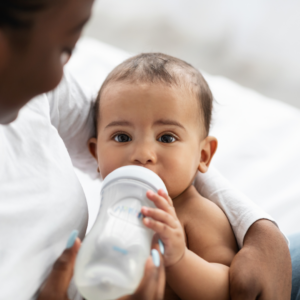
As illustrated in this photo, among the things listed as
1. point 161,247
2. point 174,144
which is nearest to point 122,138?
point 174,144

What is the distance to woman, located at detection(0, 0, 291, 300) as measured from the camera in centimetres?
53

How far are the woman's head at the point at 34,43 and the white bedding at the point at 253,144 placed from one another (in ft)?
2.61

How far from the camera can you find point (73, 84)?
1245 millimetres

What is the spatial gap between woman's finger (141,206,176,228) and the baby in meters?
0.16

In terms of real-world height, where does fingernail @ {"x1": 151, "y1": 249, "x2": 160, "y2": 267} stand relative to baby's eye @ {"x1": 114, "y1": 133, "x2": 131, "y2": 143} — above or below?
above

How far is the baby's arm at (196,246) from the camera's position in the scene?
2.62 feet

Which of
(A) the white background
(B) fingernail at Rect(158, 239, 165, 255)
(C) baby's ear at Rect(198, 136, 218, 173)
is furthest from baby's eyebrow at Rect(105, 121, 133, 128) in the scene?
(A) the white background

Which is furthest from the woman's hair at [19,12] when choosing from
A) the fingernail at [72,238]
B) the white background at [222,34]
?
the white background at [222,34]

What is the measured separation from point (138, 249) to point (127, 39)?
2.74m

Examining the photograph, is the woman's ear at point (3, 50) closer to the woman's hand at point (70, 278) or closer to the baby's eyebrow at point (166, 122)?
the woman's hand at point (70, 278)

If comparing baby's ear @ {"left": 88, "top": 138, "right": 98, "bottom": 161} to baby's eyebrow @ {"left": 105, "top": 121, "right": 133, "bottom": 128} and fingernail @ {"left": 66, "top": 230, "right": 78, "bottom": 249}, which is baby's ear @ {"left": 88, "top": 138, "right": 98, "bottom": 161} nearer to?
baby's eyebrow @ {"left": 105, "top": 121, "right": 133, "bottom": 128}

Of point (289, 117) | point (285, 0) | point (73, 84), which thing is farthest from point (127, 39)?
point (73, 84)

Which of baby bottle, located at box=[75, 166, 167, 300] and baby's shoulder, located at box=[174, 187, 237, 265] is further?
baby's shoulder, located at box=[174, 187, 237, 265]

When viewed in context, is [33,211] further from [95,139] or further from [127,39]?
[127,39]
